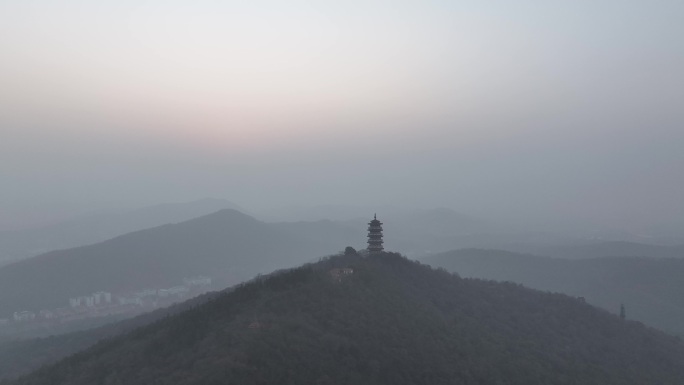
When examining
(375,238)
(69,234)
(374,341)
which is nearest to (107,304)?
(375,238)

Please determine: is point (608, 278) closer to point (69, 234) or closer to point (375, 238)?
point (375, 238)

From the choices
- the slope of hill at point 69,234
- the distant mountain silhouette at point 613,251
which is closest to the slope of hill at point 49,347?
the distant mountain silhouette at point 613,251

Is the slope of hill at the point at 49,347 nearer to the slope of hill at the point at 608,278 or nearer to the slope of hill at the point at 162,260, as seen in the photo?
the slope of hill at the point at 162,260

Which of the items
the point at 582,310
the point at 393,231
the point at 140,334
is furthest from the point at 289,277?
the point at 393,231

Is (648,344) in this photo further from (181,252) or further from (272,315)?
(181,252)

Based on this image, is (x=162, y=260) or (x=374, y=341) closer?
(x=374, y=341)
